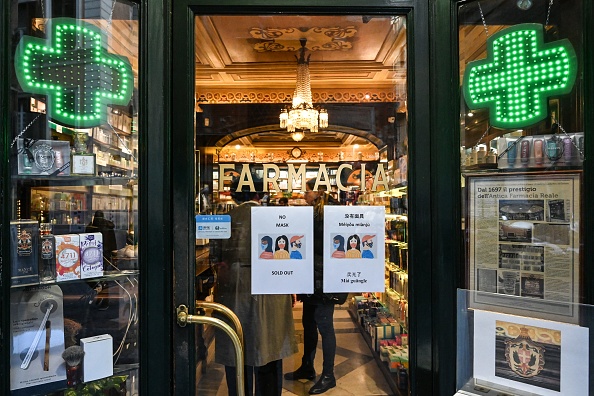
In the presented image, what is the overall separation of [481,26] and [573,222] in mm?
943

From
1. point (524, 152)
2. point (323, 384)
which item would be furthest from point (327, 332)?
point (524, 152)

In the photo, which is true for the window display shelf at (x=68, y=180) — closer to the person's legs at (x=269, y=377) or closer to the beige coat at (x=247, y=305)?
the beige coat at (x=247, y=305)

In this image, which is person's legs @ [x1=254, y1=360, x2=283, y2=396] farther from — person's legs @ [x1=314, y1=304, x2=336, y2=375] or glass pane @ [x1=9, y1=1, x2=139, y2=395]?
glass pane @ [x1=9, y1=1, x2=139, y2=395]

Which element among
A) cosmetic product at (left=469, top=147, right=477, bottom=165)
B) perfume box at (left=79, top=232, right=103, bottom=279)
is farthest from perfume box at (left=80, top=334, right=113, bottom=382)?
cosmetic product at (left=469, top=147, right=477, bottom=165)

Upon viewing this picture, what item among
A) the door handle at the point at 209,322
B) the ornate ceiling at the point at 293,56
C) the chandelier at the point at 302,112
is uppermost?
the ornate ceiling at the point at 293,56

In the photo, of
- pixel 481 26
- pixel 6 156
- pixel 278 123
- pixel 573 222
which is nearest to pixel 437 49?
pixel 481 26

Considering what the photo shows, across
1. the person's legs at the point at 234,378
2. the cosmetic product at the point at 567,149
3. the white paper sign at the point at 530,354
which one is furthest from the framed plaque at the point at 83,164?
the cosmetic product at the point at 567,149

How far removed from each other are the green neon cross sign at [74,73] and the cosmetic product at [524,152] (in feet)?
5.73

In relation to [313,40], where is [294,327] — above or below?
below

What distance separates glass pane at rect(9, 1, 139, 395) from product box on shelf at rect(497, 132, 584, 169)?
1.64m

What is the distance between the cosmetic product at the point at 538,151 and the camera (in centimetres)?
176

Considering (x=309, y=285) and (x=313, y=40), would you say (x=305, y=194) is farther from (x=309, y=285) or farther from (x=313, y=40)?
(x=313, y=40)

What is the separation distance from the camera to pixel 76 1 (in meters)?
1.82

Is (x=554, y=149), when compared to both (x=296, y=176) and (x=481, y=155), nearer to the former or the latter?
(x=481, y=155)
